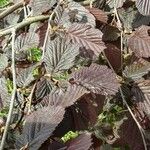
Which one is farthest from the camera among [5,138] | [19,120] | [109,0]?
[109,0]

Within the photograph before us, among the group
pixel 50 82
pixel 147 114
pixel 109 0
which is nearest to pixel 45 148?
pixel 50 82

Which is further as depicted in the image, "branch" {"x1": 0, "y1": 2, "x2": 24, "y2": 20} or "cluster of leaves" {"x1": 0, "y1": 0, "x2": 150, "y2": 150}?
"branch" {"x1": 0, "y1": 2, "x2": 24, "y2": 20}

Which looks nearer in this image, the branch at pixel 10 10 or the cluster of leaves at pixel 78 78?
the cluster of leaves at pixel 78 78

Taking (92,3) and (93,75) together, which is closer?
(93,75)

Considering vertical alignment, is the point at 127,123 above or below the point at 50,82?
below

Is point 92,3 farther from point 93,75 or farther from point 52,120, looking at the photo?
point 52,120

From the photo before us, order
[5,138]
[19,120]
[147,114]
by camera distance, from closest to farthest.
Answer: [5,138]
[19,120]
[147,114]

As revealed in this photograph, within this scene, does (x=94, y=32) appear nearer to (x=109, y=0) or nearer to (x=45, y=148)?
(x=109, y=0)

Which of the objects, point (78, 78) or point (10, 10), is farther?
point (10, 10)
